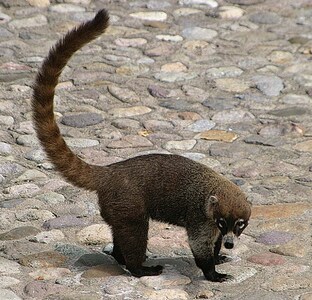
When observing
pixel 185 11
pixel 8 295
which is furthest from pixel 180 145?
pixel 185 11

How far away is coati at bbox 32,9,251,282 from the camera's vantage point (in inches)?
197

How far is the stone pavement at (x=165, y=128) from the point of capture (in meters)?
5.19

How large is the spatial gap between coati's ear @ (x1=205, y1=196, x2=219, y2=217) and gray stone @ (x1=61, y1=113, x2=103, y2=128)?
97.5 inches

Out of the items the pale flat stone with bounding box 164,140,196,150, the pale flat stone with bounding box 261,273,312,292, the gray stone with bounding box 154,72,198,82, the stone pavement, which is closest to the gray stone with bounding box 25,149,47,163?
the stone pavement

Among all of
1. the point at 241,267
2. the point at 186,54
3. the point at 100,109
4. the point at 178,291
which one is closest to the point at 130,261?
the point at 178,291

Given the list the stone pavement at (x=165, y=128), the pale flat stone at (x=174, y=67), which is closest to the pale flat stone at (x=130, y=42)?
the stone pavement at (x=165, y=128)

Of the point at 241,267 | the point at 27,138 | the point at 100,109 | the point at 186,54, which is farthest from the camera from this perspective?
the point at 186,54

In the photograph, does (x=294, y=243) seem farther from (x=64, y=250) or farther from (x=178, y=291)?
(x=64, y=250)

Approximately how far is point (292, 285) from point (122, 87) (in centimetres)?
349

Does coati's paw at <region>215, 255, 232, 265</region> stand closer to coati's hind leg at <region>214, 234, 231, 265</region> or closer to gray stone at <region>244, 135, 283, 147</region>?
coati's hind leg at <region>214, 234, 231, 265</region>

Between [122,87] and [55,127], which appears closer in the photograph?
[55,127]

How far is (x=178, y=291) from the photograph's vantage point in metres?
5.00

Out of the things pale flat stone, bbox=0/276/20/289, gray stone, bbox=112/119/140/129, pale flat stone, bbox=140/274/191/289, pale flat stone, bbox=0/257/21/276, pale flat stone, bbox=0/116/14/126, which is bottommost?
pale flat stone, bbox=0/257/21/276

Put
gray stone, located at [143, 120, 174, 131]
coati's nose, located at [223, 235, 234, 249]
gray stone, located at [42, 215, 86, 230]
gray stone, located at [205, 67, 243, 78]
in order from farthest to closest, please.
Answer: gray stone, located at [205, 67, 243, 78] < gray stone, located at [143, 120, 174, 131] < gray stone, located at [42, 215, 86, 230] < coati's nose, located at [223, 235, 234, 249]
